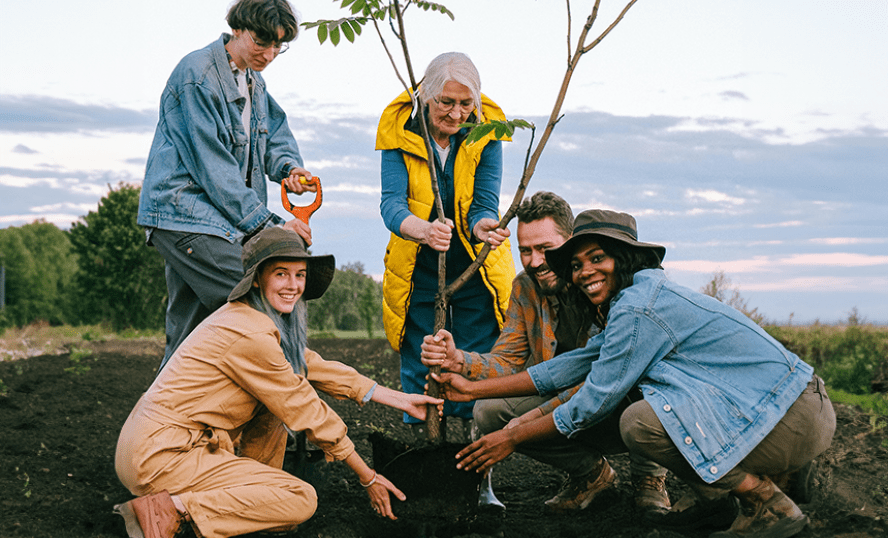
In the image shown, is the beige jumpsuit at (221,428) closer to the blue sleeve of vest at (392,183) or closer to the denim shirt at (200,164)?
the denim shirt at (200,164)

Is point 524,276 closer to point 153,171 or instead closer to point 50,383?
point 153,171

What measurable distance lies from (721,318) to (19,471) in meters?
3.62

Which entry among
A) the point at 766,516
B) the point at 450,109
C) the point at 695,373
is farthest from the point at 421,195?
the point at 766,516

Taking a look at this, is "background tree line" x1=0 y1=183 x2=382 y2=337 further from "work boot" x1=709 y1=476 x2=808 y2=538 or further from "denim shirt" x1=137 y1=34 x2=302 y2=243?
"work boot" x1=709 y1=476 x2=808 y2=538

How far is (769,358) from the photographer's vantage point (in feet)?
8.57

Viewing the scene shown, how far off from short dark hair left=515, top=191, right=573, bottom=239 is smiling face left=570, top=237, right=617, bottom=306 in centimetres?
28

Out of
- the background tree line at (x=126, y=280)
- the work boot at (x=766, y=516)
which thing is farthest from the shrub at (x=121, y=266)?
the work boot at (x=766, y=516)

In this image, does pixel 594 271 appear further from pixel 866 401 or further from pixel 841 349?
pixel 841 349

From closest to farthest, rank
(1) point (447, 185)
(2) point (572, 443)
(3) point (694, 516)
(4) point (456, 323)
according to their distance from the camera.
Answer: (3) point (694, 516), (2) point (572, 443), (1) point (447, 185), (4) point (456, 323)

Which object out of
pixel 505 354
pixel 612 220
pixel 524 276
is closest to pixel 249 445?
pixel 505 354

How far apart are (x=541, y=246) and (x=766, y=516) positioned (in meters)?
1.37

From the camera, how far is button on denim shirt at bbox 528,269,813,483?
2523 millimetres

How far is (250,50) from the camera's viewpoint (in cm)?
322

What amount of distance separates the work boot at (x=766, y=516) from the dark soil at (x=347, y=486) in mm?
140
